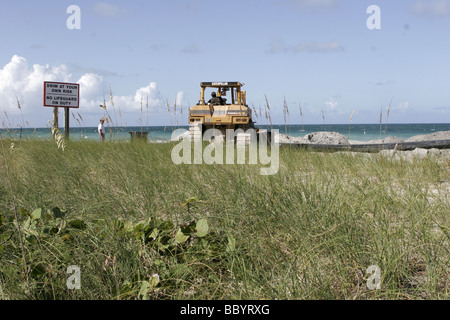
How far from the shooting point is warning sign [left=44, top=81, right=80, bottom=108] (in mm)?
11195

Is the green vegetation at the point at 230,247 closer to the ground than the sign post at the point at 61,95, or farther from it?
closer to the ground

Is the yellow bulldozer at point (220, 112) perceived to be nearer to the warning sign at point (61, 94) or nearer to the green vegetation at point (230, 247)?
the warning sign at point (61, 94)

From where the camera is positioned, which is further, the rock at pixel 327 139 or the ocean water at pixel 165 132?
the rock at pixel 327 139

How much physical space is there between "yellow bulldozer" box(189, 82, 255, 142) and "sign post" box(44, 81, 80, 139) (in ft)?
11.8

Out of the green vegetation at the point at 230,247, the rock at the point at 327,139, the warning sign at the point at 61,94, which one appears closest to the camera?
the green vegetation at the point at 230,247

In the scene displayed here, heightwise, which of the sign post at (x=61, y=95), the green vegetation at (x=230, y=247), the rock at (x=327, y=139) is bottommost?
the green vegetation at (x=230, y=247)

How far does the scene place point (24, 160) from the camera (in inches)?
213

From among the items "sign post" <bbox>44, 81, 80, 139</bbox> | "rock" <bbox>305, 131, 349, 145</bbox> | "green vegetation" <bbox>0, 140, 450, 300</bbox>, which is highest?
"sign post" <bbox>44, 81, 80, 139</bbox>

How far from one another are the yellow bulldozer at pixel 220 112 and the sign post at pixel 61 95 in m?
3.61

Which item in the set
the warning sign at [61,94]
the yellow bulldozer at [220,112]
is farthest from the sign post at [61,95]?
the yellow bulldozer at [220,112]

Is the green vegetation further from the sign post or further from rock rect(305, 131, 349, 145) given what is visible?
rock rect(305, 131, 349, 145)

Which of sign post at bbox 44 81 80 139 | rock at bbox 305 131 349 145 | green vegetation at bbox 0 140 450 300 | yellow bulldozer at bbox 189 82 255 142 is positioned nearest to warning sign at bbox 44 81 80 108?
sign post at bbox 44 81 80 139

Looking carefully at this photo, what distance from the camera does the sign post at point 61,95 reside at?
36.7 ft
